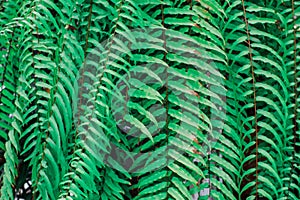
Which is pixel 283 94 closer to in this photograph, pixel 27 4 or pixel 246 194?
pixel 246 194

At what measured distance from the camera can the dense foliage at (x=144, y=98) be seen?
992 millimetres

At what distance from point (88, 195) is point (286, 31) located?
56 centimetres

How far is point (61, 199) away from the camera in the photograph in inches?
37.2

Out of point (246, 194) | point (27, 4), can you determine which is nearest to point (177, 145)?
point (246, 194)

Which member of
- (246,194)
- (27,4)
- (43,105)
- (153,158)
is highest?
(27,4)

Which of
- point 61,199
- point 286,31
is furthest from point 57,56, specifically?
point 286,31

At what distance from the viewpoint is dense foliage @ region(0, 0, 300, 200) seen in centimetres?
99

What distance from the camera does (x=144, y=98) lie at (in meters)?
1.05

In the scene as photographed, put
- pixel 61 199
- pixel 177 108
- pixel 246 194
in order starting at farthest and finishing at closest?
pixel 246 194 < pixel 177 108 < pixel 61 199

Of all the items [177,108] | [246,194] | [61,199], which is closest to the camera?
[61,199]

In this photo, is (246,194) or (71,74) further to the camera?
(246,194)

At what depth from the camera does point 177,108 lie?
1.05 meters

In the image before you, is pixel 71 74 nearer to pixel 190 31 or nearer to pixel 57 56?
pixel 57 56

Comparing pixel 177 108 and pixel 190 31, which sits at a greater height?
pixel 190 31
